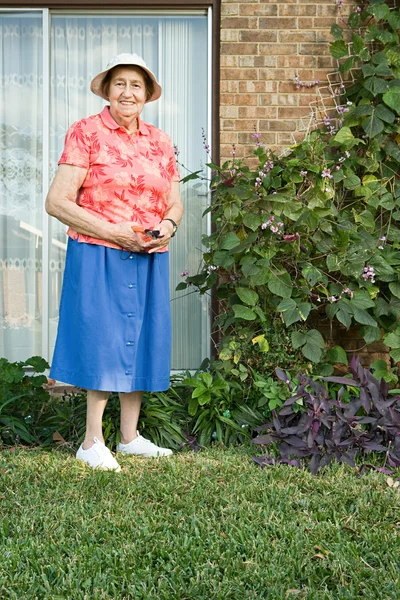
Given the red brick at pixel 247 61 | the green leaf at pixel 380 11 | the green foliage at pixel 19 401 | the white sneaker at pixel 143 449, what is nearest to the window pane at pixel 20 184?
the green foliage at pixel 19 401

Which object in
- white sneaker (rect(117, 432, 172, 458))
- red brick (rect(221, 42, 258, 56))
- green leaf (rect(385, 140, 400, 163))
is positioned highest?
red brick (rect(221, 42, 258, 56))

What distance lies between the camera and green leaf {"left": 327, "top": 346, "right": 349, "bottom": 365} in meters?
4.37

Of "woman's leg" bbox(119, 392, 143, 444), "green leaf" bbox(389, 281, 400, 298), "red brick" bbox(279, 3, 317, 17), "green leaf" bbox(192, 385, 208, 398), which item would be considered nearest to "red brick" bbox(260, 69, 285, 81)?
"red brick" bbox(279, 3, 317, 17)

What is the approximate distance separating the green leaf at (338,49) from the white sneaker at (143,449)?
2.79 metres

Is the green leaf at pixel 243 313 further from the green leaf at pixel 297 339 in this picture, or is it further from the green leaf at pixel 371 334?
the green leaf at pixel 371 334

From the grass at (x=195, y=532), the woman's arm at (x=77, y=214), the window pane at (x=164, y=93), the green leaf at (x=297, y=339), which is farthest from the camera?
the window pane at (x=164, y=93)

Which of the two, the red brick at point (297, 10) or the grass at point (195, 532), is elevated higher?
the red brick at point (297, 10)

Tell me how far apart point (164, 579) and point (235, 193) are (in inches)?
96.7

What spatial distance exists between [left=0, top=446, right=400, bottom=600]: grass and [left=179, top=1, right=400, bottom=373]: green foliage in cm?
110

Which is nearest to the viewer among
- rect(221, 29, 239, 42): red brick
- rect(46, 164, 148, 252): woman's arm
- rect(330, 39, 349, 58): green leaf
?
rect(46, 164, 148, 252): woman's arm

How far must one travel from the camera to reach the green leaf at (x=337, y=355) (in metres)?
4.37

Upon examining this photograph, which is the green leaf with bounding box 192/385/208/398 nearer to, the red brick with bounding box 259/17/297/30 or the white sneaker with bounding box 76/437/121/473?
the white sneaker with bounding box 76/437/121/473

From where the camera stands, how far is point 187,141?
4.95m

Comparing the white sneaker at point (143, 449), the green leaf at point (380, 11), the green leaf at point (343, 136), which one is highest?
the green leaf at point (380, 11)
